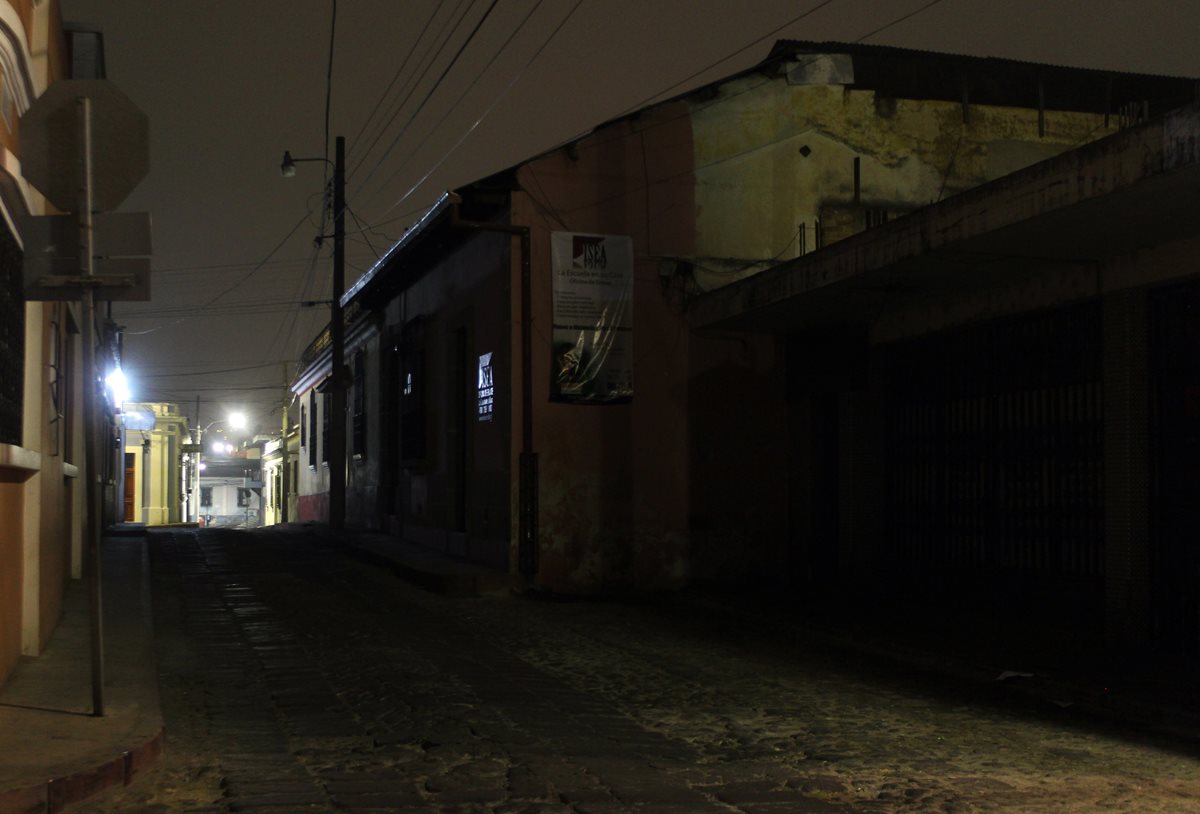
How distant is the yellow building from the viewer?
50000mm

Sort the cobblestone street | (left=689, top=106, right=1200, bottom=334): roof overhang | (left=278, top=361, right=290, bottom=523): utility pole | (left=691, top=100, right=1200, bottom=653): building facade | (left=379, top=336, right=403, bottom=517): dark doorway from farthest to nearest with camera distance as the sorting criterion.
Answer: (left=278, top=361, right=290, bottom=523): utility pole < (left=379, top=336, right=403, bottom=517): dark doorway < (left=691, top=100, right=1200, bottom=653): building facade < (left=689, top=106, right=1200, bottom=334): roof overhang < the cobblestone street

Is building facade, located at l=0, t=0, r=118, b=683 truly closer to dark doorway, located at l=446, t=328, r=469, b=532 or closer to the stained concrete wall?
the stained concrete wall

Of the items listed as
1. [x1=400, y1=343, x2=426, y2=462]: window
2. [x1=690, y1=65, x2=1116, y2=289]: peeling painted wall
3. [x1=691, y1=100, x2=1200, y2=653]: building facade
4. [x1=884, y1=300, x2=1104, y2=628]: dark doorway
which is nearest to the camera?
[x1=691, y1=100, x2=1200, y2=653]: building facade

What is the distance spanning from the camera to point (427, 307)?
21.8 meters

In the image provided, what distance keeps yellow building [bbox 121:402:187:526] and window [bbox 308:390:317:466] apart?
14.0m

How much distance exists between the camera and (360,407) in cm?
2942

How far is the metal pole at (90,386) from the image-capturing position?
22.4 ft

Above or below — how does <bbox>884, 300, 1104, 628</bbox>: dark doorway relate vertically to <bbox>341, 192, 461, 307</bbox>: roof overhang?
below

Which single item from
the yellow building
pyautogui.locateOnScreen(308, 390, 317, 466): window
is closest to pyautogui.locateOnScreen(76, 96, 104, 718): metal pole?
pyautogui.locateOnScreen(308, 390, 317, 466): window

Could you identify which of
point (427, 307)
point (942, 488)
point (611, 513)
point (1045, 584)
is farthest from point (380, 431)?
point (1045, 584)

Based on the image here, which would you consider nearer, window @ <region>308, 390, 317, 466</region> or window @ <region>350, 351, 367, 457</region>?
window @ <region>350, 351, 367, 457</region>

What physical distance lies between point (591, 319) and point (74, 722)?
34.1 feet

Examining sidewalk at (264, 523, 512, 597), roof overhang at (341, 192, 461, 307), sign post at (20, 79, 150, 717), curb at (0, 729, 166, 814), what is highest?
roof overhang at (341, 192, 461, 307)

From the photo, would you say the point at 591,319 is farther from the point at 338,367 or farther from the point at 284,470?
the point at 284,470
